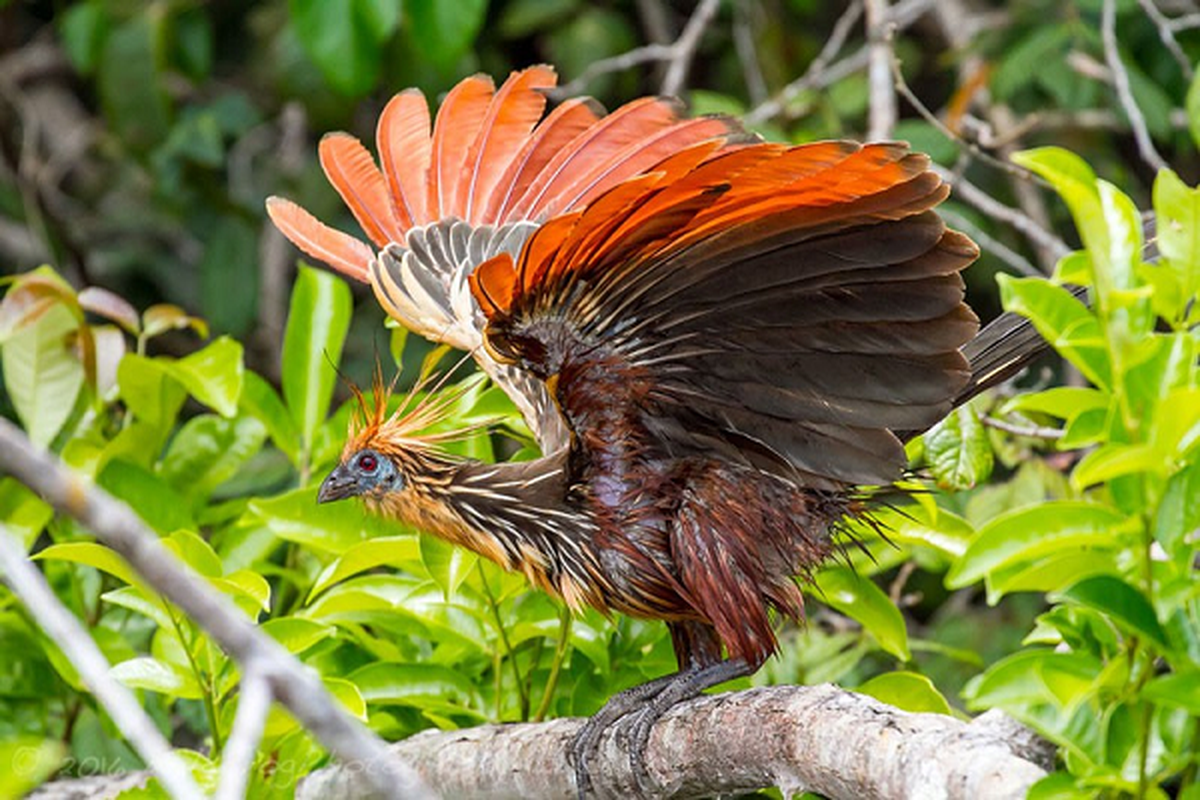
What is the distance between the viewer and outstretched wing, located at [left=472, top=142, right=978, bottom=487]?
2080mm

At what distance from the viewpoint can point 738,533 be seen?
242 centimetres

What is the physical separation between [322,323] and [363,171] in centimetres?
30

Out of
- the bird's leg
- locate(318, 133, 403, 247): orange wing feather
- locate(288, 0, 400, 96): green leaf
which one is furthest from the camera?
locate(288, 0, 400, 96): green leaf

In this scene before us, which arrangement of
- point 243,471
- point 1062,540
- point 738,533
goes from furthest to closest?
point 243,471 → point 738,533 → point 1062,540

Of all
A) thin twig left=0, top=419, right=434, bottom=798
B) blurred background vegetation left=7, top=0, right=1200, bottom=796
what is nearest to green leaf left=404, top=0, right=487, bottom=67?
blurred background vegetation left=7, top=0, right=1200, bottom=796

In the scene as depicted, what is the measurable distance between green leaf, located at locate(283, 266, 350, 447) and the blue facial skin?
16.9 inches

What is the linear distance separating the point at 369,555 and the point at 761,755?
0.78m

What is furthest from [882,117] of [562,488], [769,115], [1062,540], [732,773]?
[1062,540]

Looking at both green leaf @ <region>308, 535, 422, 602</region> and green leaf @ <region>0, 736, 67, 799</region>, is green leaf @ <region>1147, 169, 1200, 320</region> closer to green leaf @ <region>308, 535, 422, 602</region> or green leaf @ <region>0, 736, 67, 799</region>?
green leaf @ <region>0, 736, 67, 799</region>

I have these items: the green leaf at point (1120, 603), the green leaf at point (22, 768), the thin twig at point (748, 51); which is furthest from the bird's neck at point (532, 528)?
the thin twig at point (748, 51)

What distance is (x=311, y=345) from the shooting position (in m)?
3.07

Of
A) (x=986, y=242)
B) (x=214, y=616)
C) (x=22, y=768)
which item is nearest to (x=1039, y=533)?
(x=214, y=616)

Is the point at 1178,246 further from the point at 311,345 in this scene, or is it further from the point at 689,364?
the point at 311,345

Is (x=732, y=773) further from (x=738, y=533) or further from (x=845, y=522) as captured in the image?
(x=845, y=522)
